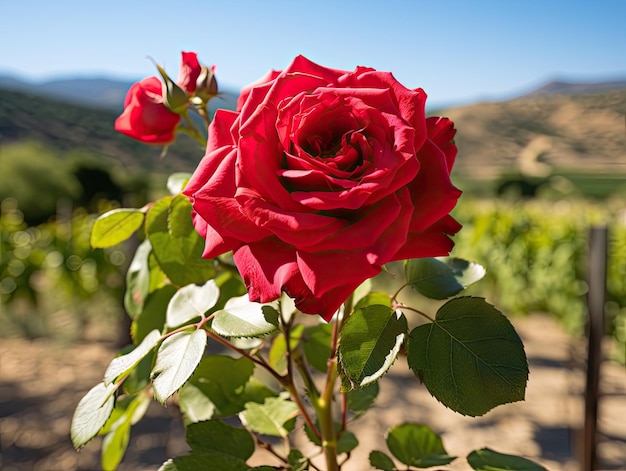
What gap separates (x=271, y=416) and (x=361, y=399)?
3.4 inches

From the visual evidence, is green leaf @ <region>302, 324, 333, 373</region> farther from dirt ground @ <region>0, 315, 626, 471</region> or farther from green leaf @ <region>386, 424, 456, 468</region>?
dirt ground @ <region>0, 315, 626, 471</region>

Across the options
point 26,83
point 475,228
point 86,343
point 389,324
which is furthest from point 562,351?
point 389,324

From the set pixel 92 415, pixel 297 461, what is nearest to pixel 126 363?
pixel 92 415

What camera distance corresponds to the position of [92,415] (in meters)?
0.39

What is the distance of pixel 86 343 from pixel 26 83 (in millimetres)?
2234

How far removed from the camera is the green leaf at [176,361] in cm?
33

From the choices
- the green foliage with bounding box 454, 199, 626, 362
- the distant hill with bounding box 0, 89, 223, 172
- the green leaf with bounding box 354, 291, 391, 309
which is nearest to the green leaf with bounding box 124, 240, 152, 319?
the distant hill with bounding box 0, 89, 223, 172

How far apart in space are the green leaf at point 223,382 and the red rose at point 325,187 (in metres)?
0.20

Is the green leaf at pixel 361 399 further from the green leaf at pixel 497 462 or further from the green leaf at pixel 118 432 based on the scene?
A: the green leaf at pixel 118 432

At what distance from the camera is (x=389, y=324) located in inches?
13.5

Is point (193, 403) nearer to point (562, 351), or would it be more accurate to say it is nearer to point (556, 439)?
point (556, 439)

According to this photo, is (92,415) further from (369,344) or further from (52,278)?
(52,278)

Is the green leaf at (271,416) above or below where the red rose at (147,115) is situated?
below

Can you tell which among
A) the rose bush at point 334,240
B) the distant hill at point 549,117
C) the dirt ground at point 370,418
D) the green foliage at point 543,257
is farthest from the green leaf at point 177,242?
the green foliage at point 543,257
